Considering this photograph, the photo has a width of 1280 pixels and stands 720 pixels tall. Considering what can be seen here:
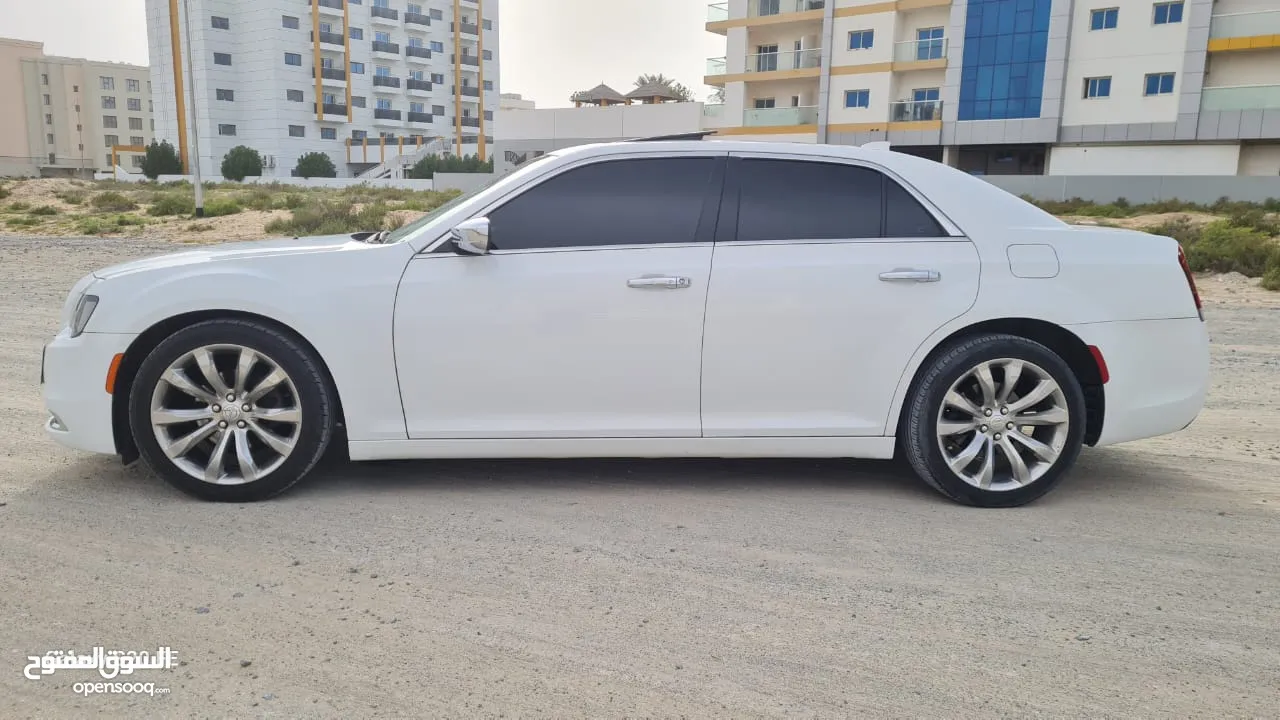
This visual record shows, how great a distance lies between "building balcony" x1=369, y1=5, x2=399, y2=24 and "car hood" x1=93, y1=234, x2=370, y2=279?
89478 mm

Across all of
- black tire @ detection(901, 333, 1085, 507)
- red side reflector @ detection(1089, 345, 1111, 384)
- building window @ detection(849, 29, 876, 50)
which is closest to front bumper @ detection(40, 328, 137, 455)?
black tire @ detection(901, 333, 1085, 507)

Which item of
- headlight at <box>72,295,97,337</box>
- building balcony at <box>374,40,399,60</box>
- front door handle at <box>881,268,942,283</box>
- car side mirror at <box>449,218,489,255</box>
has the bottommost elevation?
headlight at <box>72,295,97,337</box>

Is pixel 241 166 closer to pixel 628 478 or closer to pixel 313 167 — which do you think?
Answer: pixel 313 167

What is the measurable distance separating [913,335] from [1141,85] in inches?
1750

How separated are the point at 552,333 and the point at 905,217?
1776 millimetres

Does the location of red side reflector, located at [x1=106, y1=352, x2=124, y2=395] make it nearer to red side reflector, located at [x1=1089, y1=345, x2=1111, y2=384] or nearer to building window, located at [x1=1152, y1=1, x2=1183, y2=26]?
red side reflector, located at [x1=1089, y1=345, x2=1111, y2=384]

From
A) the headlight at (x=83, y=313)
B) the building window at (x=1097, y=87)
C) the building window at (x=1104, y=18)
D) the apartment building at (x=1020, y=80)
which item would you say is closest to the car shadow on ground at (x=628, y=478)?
the headlight at (x=83, y=313)

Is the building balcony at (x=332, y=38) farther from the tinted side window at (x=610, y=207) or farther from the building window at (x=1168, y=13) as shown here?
the tinted side window at (x=610, y=207)

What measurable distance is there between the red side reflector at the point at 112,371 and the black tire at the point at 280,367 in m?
0.09

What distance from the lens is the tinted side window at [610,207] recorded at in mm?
4367

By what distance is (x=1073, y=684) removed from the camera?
281cm

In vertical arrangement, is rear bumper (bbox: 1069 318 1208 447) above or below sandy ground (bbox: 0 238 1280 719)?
above

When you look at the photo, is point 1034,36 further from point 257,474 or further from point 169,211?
point 257,474

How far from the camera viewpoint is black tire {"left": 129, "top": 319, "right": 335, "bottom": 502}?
4.19 metres
